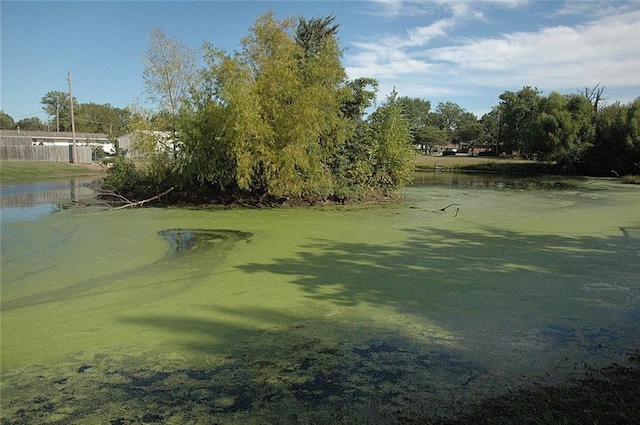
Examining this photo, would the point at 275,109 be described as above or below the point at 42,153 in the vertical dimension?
above

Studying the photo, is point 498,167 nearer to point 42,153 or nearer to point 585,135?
point 585,135

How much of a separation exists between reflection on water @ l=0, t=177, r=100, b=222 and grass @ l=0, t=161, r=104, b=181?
12.9ft

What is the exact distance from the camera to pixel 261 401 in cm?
282

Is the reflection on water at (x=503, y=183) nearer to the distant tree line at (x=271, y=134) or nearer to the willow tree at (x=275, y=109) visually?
the distant tree line at (x=271, y=134)

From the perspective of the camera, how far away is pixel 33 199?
1377cm

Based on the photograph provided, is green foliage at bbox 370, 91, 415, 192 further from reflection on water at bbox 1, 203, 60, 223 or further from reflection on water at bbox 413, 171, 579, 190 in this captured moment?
reflection on water at bbox 1, 203, 60, 223

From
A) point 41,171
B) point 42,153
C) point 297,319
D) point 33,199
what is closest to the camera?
point 297,319

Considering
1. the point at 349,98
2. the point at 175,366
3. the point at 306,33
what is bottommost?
the point at 175,366

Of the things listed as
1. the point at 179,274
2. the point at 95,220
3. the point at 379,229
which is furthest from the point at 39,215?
the point at 379,229

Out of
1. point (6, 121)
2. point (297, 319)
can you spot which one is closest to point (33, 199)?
point (297, 319)

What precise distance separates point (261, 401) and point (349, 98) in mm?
11068

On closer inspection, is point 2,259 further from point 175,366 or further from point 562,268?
point 562,268

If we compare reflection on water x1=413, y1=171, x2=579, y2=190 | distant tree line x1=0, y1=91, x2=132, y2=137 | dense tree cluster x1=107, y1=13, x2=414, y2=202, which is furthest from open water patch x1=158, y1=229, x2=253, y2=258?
distant tree line x1=0, y1=91, x2=132, y2=137

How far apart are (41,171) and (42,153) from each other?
726cm
